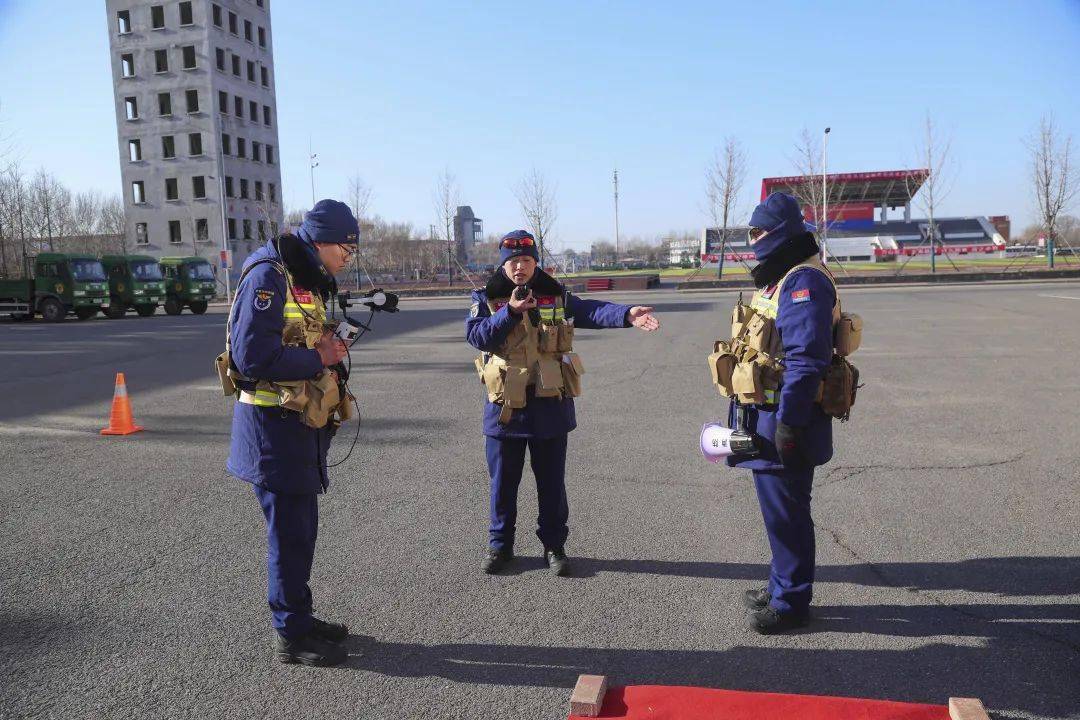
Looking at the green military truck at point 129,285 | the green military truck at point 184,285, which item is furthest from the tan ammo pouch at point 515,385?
the green military truck at point 184,285

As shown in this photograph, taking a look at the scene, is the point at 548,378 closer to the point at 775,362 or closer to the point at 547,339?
the point at 547,339

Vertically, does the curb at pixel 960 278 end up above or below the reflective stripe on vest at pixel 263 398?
below

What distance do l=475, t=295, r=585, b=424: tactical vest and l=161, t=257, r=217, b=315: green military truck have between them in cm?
3370

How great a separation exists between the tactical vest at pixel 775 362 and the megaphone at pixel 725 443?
6.7 inches

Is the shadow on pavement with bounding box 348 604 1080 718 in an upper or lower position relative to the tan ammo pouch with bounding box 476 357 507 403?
lower

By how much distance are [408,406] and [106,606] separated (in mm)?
5608

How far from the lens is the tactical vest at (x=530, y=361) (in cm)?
424

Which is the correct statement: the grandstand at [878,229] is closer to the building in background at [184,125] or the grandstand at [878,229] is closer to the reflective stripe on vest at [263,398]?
the building in background at [184,125]

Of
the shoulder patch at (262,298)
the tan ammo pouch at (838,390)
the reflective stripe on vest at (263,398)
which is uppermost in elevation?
the shoulder patch at (262,298)

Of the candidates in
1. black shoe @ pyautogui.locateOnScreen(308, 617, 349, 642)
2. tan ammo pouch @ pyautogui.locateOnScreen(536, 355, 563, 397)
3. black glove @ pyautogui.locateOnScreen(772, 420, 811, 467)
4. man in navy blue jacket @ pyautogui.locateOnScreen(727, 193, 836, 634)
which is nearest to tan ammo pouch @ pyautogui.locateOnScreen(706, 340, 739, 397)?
man in navy blue jacket @ pyautogui.locateOnScreen(727, 193, 836, 634)

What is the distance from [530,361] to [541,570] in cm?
124

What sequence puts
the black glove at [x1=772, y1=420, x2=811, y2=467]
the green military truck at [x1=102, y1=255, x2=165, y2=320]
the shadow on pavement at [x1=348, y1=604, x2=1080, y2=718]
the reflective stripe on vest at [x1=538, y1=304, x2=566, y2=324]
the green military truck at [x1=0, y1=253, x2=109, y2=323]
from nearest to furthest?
the shadow on pavement at [x1=348, y1=604, x2=1080, y2=718], the black glove at [x1=772, y1=420, x2=811, y2=467], the reflective stripe on vest at [x1=538, y1=304, x2=566, y2=324], the green military truck at [x1=0, y1=253, x2=109, y2=323], the green military truck at [x1=102, y1=255, x2=165, y2=320]

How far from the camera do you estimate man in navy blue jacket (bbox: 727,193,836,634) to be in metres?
3.50

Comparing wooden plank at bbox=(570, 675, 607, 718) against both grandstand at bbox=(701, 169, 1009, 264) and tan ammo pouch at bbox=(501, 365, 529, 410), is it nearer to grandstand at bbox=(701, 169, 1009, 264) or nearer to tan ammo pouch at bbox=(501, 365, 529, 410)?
tan ammo pouch at bbox=(501, 365, 529, 410)
